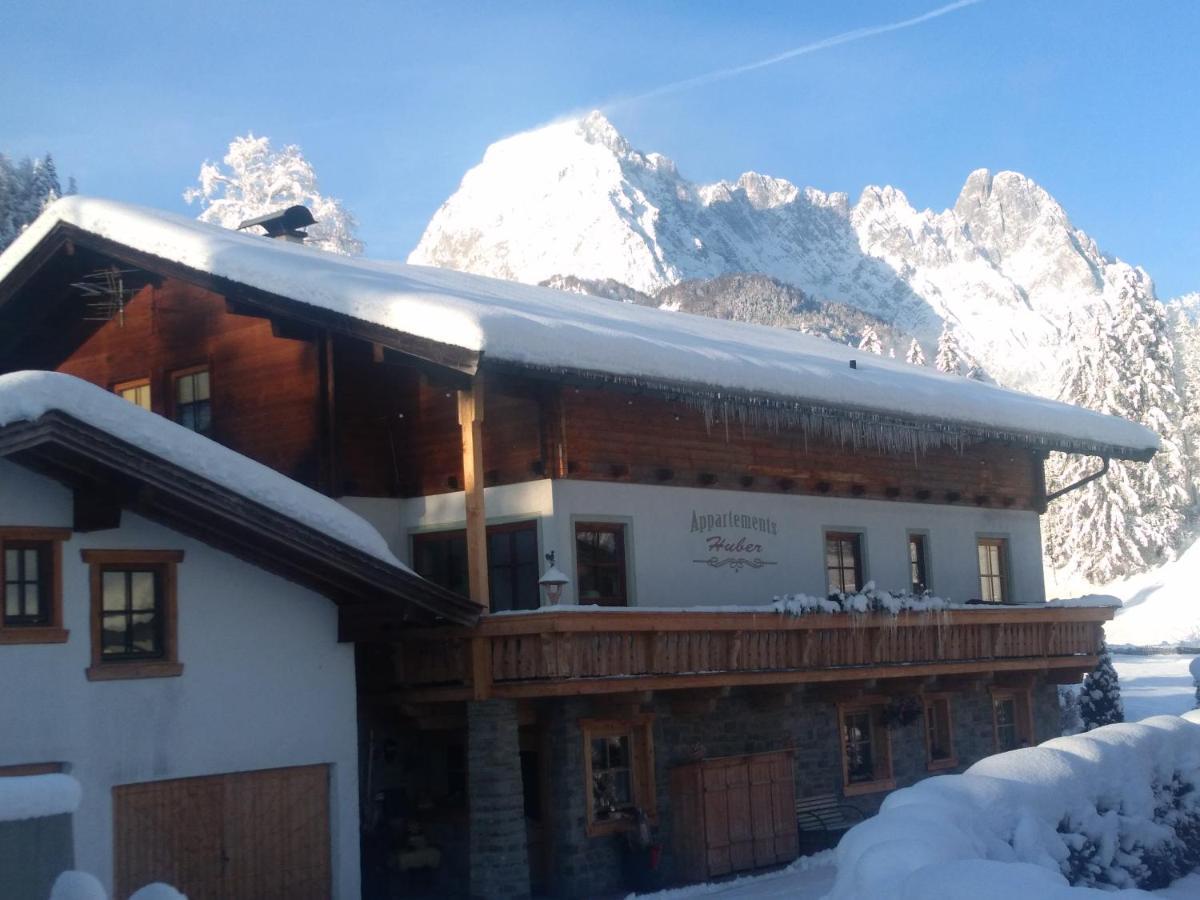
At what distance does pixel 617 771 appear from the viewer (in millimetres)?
18828

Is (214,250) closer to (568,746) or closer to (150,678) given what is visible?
(150,678)

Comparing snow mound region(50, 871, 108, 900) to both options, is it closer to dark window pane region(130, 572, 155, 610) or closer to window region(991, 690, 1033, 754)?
dark window pane region(130, 572, 155, 610)

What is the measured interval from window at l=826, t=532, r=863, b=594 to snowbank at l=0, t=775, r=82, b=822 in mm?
13957

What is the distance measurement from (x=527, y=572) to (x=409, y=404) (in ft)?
9.38

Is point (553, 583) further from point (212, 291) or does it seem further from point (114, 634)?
point (212, 291)

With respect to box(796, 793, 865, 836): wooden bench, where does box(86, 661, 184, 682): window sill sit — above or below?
above

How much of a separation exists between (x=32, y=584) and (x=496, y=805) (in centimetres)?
544

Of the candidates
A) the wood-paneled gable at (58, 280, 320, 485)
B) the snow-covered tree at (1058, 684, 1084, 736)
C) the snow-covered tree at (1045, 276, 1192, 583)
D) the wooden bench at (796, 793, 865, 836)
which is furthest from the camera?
the snow-covered tree at (1045, 276, 1192, 583)

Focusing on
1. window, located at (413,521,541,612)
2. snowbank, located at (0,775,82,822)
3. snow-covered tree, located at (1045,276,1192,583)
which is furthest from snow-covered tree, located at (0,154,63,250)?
snow-covered tree, located at (1045,276,1192,583)

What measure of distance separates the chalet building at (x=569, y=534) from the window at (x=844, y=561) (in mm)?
60

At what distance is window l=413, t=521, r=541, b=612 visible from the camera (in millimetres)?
18891

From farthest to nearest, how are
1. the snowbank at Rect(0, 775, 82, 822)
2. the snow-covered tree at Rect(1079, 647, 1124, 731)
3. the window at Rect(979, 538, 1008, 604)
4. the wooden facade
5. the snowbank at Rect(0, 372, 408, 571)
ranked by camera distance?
1. the snow-covered tree at Rect(1079, 647, 1124, 731)
2. the window at Rect(979, 538, 1008, 604)
3. the wooden facade
4. the snowbank at Rect(0, 372, 408, 571)
5. the snowbank at Rect(0, 775, 82, 822)

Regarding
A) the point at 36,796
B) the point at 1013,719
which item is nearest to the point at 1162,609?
the point at 1013,719

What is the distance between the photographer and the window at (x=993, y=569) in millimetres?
26016
